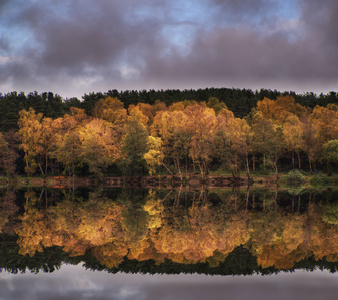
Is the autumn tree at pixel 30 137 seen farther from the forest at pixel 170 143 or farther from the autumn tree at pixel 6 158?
the autumn tree at pixel 6 158

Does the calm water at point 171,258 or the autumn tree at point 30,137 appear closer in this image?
the calm water at point 171,258

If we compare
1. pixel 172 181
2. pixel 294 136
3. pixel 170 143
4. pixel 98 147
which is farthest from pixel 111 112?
pixel 294 136

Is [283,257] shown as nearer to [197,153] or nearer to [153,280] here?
[153,280]

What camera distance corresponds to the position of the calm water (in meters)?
10.4

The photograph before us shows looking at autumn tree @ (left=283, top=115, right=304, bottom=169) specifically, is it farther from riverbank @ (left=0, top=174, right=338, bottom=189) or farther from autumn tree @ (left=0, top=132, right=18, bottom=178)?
autumn tree @ (left=0, top=132, right=18, bottom=178)

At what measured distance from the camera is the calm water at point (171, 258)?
10441 millimetres

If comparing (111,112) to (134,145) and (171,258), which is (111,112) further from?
(171,258)

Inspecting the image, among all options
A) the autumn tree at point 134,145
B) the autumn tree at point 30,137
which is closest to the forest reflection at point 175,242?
the autumn tree at point 134,145

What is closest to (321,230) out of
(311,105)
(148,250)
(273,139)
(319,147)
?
(148,250)

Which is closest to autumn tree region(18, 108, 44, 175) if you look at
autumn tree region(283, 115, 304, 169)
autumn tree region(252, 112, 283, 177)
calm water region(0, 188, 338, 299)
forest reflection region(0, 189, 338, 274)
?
autumn tree region(252, 112, 283, 177)

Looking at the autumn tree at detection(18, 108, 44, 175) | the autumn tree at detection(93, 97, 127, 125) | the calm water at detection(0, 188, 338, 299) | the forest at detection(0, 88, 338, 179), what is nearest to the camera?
the calm water at detection(0, 188, 338, 299)

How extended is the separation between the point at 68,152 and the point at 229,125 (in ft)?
105

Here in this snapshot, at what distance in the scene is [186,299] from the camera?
31.8 ft

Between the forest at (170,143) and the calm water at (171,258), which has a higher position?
the forest at (170,143)
